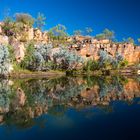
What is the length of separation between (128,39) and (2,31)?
86.8m

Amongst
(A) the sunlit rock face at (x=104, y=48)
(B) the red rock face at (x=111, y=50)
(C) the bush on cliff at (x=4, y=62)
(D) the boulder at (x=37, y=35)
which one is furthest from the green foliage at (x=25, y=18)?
(C) the bush on cliff at (x=4, y=62)

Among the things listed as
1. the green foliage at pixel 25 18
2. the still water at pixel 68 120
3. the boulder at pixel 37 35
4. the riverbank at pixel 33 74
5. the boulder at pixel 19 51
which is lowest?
the still water at pixel 68 120

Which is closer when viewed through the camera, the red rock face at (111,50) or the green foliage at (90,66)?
the green foliage at (90,66)

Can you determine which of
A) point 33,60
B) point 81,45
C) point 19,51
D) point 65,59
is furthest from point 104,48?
point 33,60

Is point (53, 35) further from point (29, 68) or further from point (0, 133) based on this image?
point (0, 133)

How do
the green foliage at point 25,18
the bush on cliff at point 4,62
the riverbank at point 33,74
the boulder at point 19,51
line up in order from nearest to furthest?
the bush on cliff at point 4,62 → the riverbank at point 33,74 → the boulder at point 19,51 → the green foliage at point 25,18

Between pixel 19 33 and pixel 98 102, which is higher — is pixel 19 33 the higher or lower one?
the higher one

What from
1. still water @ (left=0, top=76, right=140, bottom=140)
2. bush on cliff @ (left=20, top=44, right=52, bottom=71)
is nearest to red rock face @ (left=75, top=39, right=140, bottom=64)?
bush on cliff @ (left=20, top=44, right=52, bottom=71)

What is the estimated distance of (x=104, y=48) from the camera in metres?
164

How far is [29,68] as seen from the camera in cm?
11769

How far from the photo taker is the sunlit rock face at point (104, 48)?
15638 centimetres

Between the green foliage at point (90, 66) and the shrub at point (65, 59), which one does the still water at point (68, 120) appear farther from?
the green foliage at point (90, 66)

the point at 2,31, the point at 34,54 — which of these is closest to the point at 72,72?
the point at 34,54

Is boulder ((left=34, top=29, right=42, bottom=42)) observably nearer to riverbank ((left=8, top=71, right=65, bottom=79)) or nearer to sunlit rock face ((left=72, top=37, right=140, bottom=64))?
sunlit rock face ((left=72, top=37, right=140, bottom=64))
